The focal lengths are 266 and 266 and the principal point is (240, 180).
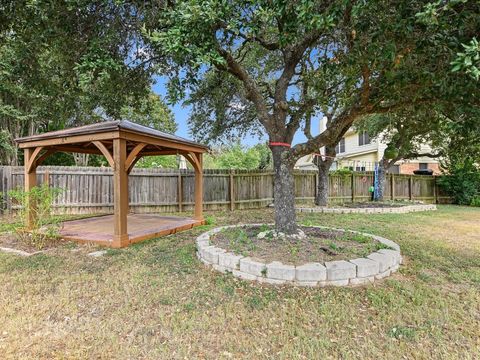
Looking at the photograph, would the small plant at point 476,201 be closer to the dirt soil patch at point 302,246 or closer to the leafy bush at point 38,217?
the dirt soil patch at point 302,246

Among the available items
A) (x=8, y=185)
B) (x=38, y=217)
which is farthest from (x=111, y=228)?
(x=8, y=185)

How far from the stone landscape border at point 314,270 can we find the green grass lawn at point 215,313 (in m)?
0.12

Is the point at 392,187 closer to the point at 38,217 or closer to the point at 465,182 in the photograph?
the point at 465,182

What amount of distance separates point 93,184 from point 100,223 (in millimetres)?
2547

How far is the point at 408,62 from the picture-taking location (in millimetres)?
3486

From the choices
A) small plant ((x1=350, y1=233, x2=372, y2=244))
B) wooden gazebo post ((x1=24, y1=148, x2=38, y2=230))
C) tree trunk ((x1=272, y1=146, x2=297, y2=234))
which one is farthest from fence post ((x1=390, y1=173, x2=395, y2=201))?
wooden gazebo post ((x1=24, y1=148, x2=38, y2=230))

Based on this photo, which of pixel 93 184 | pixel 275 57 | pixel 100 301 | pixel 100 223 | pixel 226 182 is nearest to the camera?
pixel 100 301

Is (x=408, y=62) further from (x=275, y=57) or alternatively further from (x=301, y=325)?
(x=275, y=57)

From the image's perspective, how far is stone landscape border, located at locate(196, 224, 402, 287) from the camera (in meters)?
3.15

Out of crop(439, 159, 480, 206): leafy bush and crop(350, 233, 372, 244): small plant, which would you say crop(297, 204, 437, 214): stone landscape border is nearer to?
crop(350, 233, 372, 244): small plant

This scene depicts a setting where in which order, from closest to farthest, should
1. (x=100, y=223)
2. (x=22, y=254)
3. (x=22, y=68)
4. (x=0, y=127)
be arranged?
(x=22, y=254)
(x=22, y=68)
(x=100, y=223)
(x=0, y=127)

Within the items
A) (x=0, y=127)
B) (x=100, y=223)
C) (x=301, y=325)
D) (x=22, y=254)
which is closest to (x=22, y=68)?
(x=22, y=254)

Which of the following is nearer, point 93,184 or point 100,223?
point 100,223

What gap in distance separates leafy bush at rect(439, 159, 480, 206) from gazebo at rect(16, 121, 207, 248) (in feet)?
41.6
